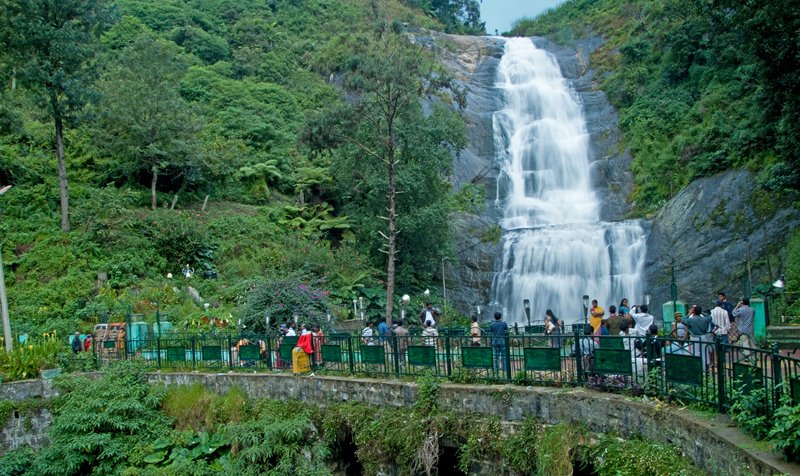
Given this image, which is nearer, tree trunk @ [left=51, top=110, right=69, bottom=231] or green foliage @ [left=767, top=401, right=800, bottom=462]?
green foliage @ [left=767, top=401, right=800, bottom=462]

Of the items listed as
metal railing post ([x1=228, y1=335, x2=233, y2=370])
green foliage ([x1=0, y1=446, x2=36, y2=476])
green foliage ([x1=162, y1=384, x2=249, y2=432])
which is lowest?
green foliage ([x1=0, y1=446, x2=36, y2=476])

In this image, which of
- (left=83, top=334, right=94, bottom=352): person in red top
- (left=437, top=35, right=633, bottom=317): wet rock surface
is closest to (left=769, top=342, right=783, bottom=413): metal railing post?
(left=83, top=334, right=94, bottom=352): person in red top

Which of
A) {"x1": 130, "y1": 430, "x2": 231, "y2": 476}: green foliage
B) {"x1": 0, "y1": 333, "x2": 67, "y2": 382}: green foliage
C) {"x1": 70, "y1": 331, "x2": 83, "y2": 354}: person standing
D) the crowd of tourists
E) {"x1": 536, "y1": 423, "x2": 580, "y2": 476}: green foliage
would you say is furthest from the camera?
{"x1": 70, "y1": 331, "x2": 83, "y2": 354}: person standing

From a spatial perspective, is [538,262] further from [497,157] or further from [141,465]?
[141,465]

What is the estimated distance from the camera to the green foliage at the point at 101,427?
50.2ft

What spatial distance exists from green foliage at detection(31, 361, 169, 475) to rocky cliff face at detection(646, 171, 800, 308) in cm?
2106

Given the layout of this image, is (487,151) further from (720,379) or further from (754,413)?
(754,413)

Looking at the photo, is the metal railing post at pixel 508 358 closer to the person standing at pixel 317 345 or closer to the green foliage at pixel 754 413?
the green foliage at pixel 754 413

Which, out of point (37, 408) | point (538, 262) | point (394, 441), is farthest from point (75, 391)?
point (538, 262)

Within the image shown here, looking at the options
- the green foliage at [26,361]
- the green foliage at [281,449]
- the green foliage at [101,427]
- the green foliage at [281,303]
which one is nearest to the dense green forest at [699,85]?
the green foliage at [281,449]

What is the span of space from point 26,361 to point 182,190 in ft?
60.0

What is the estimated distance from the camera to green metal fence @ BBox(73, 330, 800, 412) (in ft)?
28.1

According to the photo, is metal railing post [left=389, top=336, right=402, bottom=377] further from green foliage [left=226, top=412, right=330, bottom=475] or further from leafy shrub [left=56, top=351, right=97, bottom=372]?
leafy shrub [left=56, top=351, right=97, bottom=372]

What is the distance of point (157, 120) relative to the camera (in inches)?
1325
